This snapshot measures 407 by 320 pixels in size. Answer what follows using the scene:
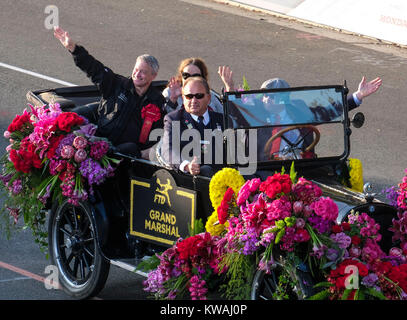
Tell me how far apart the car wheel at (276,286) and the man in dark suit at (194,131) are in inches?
51.3

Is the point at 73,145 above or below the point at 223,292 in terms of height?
above

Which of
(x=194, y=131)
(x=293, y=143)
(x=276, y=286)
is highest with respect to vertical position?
(x=194, y=131)

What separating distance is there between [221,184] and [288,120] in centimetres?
101

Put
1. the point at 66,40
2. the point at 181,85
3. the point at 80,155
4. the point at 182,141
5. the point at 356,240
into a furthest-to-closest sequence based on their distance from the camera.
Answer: the point at 181,85 → the point at 66,40 → the point at 80,155 → the point at 182,141 → the point at 356,240

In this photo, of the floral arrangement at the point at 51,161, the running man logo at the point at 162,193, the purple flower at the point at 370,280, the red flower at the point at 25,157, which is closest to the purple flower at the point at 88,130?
the floral arrangement at the point at 51,161

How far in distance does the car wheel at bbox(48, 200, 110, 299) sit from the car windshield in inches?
62.9

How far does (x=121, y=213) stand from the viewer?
8.57 meters

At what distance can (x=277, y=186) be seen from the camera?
6.91 metres

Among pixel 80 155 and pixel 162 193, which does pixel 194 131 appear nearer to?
pixel 162 193

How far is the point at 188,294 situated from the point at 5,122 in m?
6.47

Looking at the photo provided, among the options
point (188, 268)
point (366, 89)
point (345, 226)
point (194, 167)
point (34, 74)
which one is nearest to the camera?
point (345, 226)

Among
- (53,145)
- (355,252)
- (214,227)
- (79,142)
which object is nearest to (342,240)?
(355,252)
